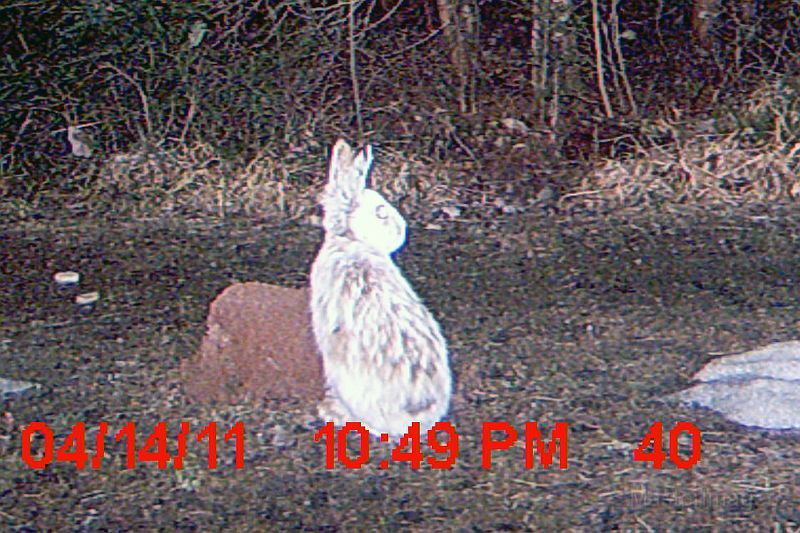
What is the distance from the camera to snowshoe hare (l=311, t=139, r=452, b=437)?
3846 mm

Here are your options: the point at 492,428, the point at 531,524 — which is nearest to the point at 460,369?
the point at 492,428

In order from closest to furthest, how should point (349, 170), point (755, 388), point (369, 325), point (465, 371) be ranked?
point (369, 325), point (349, 170), point (755, 388), point (465, 371)

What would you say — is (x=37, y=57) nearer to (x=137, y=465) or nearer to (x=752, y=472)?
(x=137, y=465)

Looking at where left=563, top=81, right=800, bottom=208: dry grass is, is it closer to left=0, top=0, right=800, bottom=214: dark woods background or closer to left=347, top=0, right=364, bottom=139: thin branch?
left=0, top=0, right=800, bottom=214: dark woods background

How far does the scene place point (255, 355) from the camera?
4.49m

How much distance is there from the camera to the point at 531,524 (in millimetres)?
3434

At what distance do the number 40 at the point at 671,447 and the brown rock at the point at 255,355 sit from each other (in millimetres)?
1213

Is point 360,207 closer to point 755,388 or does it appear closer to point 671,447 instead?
point 671,447

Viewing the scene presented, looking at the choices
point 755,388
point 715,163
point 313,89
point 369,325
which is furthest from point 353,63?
point 755,388
